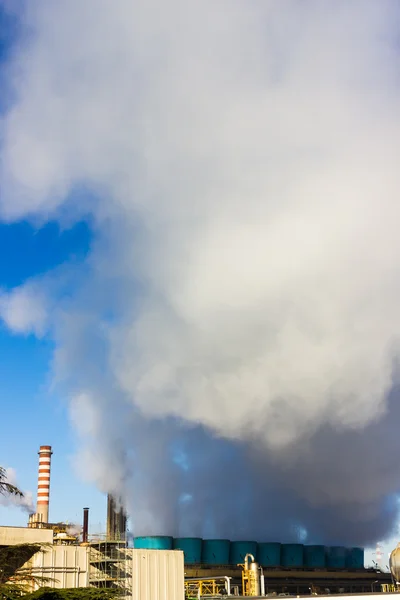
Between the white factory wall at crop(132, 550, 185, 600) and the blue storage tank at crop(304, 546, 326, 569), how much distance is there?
71.2m

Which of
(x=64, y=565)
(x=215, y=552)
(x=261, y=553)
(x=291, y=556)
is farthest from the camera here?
(x=291, y=556)

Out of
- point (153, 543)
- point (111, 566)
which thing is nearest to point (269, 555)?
point (153, 543)

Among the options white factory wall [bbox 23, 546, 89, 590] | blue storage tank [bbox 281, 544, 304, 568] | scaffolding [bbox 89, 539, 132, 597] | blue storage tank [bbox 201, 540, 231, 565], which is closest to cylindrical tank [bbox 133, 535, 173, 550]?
blue storage tank [bbox 201, 540, 231, 565]

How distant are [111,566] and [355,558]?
3439 inches

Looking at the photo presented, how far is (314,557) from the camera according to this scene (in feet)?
386

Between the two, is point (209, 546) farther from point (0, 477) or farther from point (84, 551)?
point (0, 477)

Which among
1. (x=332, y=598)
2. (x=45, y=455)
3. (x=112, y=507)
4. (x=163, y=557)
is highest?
(x=45, y=455)

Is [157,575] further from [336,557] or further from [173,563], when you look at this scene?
[336,557]

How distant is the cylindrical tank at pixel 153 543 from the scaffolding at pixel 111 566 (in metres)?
46.8

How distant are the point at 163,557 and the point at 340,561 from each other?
8068 cm

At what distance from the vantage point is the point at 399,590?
60.5 m

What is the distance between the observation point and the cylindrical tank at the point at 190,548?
10100 centimetres

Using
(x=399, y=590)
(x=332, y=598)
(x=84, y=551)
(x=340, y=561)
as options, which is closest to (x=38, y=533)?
(x=84, y=551)

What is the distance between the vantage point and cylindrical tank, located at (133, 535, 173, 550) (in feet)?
317
